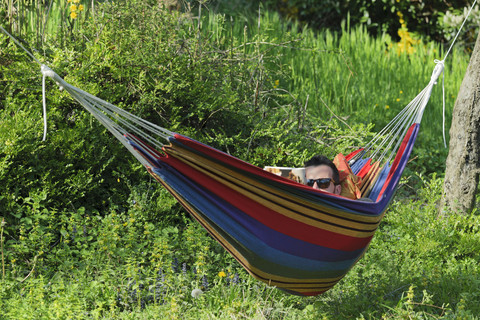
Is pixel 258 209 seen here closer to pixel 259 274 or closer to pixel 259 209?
pixel 259 209

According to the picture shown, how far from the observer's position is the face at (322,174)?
117 inches

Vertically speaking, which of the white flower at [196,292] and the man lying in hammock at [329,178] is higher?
the man lying in hammock at [329,178]

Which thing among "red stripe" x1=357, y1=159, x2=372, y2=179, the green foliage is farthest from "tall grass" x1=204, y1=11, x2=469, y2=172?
"red stripe" x1=357, y1=159, x2=372, y2=179

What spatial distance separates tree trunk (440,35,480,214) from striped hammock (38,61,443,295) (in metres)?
1.45

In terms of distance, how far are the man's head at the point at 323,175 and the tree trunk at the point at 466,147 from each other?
1.18 metres

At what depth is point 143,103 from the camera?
3898mm

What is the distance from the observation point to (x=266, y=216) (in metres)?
2.45

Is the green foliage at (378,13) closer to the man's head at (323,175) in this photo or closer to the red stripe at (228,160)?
the man's head at (323,175)

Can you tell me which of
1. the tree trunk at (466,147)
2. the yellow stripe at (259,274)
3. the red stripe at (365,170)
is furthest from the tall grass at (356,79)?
the yellow stripe at (259,274)

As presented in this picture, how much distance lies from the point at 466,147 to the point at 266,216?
6.38 ft

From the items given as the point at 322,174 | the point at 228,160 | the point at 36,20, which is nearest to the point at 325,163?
the point at 322,174

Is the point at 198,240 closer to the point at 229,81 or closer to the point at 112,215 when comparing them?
the point at 112,215

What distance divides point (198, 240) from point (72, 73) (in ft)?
4.36

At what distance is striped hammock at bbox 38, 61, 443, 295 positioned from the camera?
2387 mm
